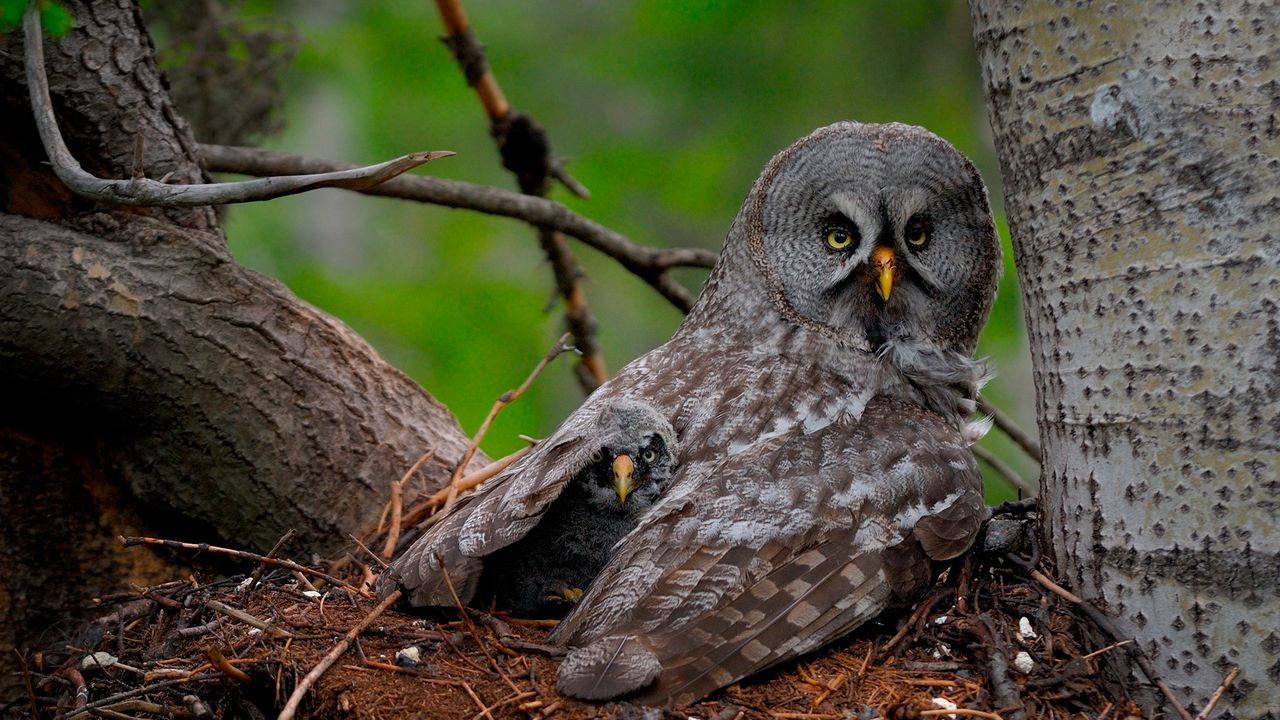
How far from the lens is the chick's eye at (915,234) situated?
407cm

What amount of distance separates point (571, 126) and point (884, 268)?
563 cm

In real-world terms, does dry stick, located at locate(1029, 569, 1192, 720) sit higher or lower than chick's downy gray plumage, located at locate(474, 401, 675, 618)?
lower

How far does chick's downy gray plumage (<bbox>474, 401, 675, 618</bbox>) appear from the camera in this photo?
3381 millimetres

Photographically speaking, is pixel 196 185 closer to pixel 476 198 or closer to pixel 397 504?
pixel 397 504

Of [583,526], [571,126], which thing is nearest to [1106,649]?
[583,526]

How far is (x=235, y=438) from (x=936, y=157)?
2.72m

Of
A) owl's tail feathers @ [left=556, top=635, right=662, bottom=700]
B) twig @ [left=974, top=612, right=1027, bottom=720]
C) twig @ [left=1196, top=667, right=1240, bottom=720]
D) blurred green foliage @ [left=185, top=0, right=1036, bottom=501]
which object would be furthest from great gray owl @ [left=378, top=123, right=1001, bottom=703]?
blurred green foliage @ [left=185, top=0, right=1036, bottom=501]

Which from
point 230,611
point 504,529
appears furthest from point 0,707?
point 504,529

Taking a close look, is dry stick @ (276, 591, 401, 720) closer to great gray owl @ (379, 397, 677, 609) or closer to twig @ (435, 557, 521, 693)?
great gray owl @ (379, 397, 677, 609)

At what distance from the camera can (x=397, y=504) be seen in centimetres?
422

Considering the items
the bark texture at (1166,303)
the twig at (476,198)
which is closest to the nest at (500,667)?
the bark texture at (1166,303)

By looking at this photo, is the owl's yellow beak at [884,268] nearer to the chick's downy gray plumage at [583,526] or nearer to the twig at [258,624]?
the chick's downy gray plumage at [583,526]

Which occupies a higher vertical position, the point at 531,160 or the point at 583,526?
the point at 531,160

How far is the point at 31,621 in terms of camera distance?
3873mm
